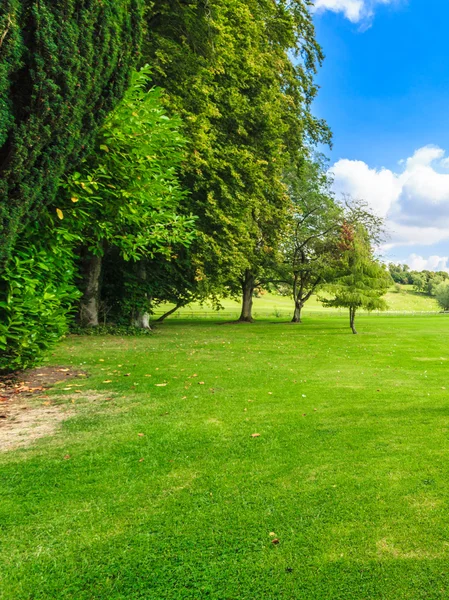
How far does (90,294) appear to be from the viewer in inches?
669

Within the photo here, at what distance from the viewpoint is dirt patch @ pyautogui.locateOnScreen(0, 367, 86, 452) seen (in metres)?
4.82

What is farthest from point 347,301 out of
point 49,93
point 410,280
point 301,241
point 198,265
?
point 410,280

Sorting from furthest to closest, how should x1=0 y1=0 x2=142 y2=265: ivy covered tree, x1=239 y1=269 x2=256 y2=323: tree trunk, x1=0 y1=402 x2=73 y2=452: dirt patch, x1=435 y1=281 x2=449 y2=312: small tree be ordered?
x1=435 y1=281 x2=449 y2=312: small tree
x1=239 y1=269 x2=256 y2=323: tree trunk
x1=0 y1=402 x2=73 y2=452: dirt patch
x1=0 y1=0 x2=142 y2=265: ivy covered tree

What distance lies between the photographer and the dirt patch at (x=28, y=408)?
482 centimetres

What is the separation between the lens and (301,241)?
103 ft

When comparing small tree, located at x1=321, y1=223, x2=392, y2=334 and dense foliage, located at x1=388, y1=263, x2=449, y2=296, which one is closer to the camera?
small tree, located at x1=321, y1=223, x2=392, y2=334

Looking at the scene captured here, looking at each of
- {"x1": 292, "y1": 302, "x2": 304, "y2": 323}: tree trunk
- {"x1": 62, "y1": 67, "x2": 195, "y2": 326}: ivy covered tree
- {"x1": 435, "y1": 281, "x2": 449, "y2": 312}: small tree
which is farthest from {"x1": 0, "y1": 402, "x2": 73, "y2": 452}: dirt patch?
{"x1": 435, "y1": 281, "x2": 449, "y2": 312}: small tree

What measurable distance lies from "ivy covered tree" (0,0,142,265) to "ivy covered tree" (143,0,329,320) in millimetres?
7091

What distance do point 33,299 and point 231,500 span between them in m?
4.94

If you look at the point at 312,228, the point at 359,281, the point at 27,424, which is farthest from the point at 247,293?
the point at 27,424

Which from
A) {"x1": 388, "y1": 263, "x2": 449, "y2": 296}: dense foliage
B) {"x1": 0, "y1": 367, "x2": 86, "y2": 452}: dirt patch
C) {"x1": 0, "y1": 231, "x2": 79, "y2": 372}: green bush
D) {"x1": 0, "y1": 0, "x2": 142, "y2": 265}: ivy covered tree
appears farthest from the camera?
{"x1": 388, "y1": 263, "x2": 449, "y2": 296}: dense foliage

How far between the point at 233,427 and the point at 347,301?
1704 centimetres

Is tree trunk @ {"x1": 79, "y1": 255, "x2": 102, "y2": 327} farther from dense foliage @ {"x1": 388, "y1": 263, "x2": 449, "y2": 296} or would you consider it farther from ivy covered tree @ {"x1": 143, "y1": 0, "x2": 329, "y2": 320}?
dense foliage @ {"x1": 388, "y1": 263, "x2": 449, "y2": 296}

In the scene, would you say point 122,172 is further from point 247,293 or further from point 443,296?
point 443,296
